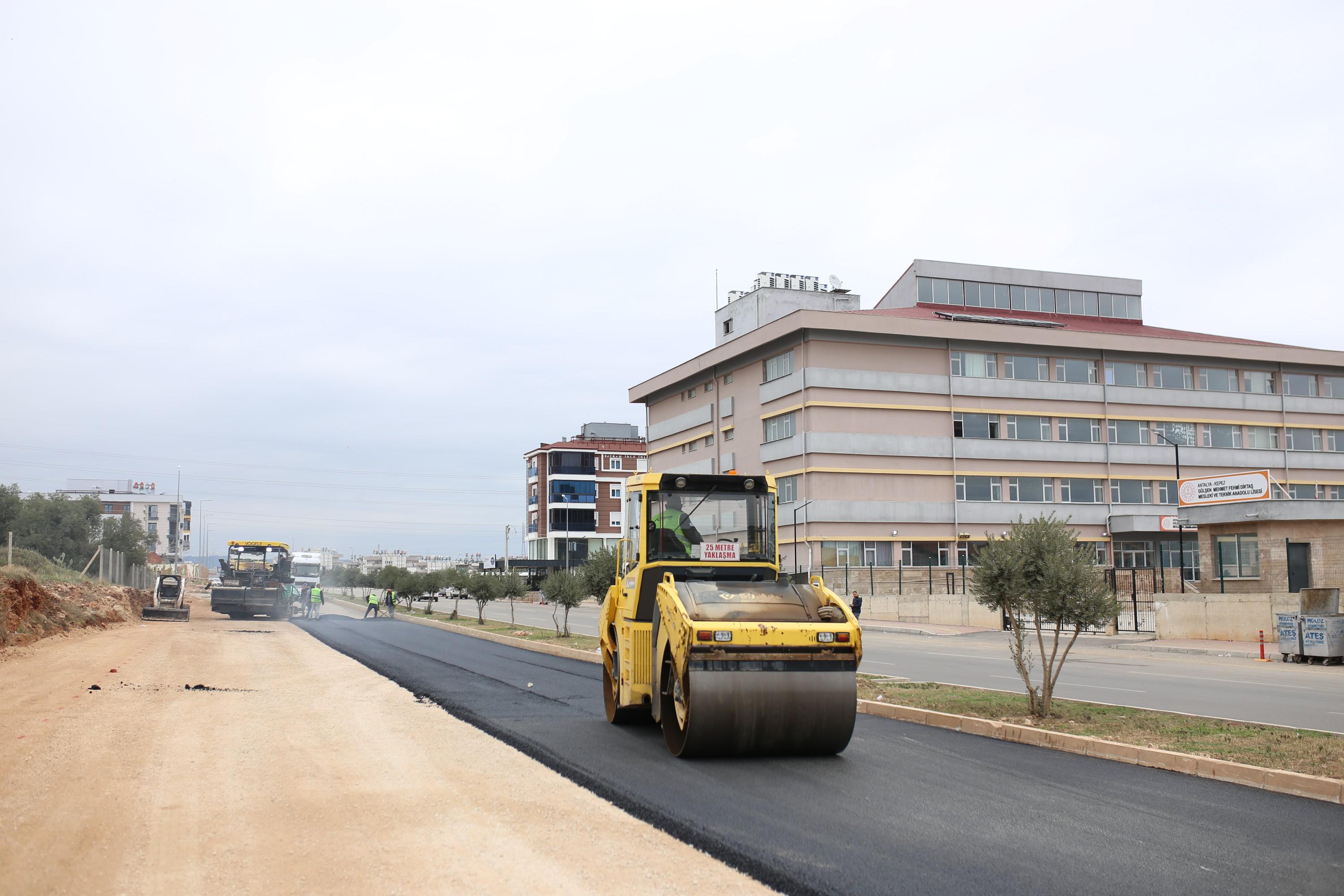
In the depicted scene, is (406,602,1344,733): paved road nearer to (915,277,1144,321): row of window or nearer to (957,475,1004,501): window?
(957,475,1004,501): window

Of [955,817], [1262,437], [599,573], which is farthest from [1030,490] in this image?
[955,817]

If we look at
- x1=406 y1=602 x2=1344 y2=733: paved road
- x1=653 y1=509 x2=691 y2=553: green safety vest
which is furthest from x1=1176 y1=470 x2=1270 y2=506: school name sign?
x1=653 y1=509 x2=691 y2=553: green safety vest

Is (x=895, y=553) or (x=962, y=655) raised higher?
(x=895, y=553)

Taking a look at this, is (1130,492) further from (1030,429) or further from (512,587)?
(512,587)

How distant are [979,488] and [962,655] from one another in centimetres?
3274

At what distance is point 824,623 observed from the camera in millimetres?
10359

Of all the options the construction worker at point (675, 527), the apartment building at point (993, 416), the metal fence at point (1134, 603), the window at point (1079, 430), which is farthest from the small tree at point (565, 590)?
the window at point (1079, 430)

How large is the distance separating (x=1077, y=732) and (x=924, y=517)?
46.9 metres

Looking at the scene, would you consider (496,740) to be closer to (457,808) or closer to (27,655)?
(457,808)

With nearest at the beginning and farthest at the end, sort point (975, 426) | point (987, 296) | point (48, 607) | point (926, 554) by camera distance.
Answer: point (48, 607)
point (926, 554)
point (975, 426)
point (987, 296)

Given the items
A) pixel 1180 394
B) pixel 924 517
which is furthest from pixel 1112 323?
pixel 924 517

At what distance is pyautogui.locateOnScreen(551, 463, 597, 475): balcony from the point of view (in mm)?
117250

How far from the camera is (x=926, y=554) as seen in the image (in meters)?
57.9

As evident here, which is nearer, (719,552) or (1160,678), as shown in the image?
(719,552)
